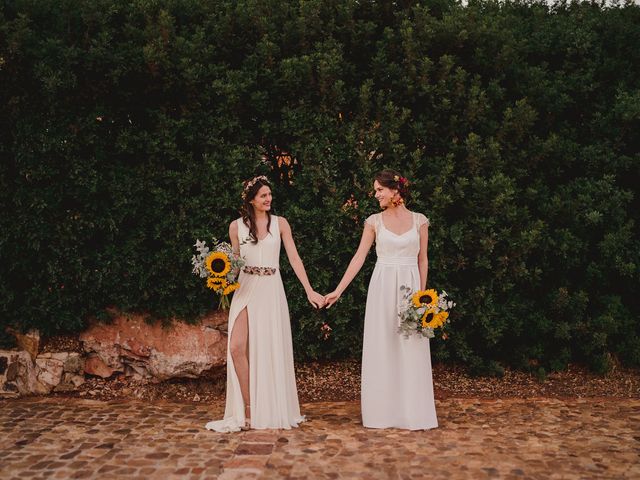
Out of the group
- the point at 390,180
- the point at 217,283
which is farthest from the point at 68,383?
the point at 390,180

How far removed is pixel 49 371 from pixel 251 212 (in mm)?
3280

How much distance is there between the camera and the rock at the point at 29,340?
7391 millimetres

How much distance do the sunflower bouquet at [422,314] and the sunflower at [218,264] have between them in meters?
1.70

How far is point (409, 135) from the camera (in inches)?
299

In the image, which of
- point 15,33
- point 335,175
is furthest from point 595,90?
point 15,33

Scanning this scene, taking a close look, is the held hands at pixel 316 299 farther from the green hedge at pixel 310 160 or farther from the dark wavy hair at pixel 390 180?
the dark wavy hair at pixel 390 180

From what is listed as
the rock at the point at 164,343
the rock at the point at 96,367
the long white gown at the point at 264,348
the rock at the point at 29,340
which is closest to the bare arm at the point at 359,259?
the long white gown at the point at 264,348

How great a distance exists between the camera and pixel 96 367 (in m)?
7.64

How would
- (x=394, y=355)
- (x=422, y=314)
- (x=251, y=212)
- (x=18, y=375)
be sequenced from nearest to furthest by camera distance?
(x=422, y=314)
(x=394, y=355)
(x=251, y=212)
(x=18, y=375)

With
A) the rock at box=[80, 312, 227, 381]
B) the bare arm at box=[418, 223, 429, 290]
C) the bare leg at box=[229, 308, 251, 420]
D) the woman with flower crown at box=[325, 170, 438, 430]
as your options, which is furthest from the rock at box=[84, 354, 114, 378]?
the bare arm at box=[418, 223, 429, 290]

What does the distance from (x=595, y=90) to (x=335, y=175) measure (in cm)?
398

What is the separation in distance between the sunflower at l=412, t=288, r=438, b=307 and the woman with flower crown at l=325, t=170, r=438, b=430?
27cm

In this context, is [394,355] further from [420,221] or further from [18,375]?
[18,375]

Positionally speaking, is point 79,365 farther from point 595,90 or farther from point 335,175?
point 595,90
